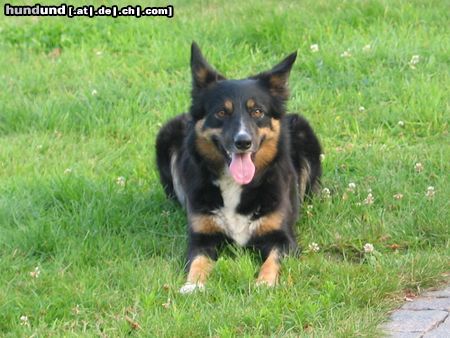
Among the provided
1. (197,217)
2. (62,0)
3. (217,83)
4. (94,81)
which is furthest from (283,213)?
(62,0)

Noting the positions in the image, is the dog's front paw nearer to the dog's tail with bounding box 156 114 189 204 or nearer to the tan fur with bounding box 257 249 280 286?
the tan fur with bounding box 257 249 280 286

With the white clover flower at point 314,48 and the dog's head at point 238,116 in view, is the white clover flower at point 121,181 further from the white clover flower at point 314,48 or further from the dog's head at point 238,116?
the white clover flower at point 314,48

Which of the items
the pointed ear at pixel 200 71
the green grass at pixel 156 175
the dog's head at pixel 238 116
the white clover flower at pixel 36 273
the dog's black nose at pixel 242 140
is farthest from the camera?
the pointed ear at pixel 200 71

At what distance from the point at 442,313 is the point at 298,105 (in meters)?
3.84

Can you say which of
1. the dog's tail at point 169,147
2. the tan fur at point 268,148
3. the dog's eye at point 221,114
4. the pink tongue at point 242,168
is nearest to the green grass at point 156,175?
the dog's tail at point 169,147

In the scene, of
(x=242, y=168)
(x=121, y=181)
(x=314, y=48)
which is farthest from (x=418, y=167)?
(x=314, y=48)

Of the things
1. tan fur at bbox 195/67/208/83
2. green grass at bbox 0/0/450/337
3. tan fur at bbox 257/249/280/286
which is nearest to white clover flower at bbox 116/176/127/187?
green grass at bbox 0/0/450/337

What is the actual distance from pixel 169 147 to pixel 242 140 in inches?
65.7

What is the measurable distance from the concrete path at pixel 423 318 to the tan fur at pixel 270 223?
110cm

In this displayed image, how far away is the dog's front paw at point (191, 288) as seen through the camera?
16.9 feet

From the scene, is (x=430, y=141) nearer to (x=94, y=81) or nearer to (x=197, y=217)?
(x=197, y=217)

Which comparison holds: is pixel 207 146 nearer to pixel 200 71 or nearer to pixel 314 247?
pixel 200 71

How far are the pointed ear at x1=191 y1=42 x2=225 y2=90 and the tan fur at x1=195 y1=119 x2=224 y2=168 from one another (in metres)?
0.27

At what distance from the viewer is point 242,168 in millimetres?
5812
